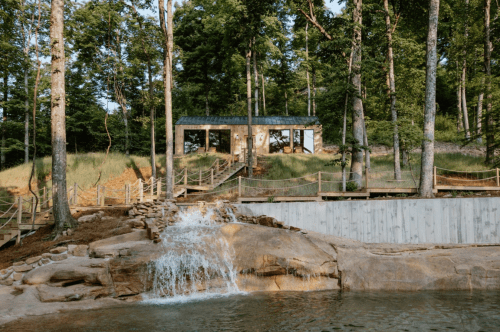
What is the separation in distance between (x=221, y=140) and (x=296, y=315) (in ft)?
74.8

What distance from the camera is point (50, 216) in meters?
13.4

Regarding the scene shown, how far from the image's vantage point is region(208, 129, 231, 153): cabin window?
29.0m

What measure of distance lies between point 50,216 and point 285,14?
31276mm

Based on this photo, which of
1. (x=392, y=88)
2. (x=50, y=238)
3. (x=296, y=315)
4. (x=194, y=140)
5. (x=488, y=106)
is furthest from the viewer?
(x=194, y=140)

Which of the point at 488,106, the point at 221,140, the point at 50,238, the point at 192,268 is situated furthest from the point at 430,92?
the point at 221,140

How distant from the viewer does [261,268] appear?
9930 mm

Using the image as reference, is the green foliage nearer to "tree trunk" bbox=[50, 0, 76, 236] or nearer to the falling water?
the falling water

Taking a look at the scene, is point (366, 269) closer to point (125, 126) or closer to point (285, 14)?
point (125, 126)

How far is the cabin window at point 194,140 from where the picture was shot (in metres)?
28.7

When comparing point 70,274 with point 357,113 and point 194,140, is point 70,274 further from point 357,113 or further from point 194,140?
point 194,140

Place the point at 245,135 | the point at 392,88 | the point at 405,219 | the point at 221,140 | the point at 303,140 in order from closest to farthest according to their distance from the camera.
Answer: the point at 405,219 < the point at 392,88 < the point at 245,135 < the point at 221,140 < the point at 303,140

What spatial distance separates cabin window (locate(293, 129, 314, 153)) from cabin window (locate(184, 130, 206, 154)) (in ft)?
27.5

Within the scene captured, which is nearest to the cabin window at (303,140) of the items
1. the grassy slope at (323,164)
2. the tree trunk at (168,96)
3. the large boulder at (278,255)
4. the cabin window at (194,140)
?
the grassy slope at (323,164)

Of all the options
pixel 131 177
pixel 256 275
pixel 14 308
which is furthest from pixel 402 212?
pixel 131 177
